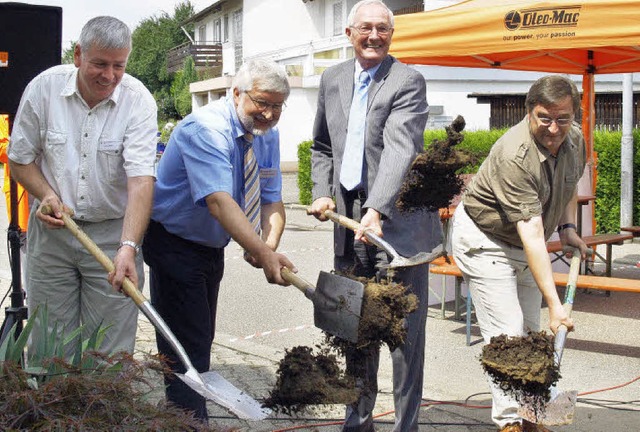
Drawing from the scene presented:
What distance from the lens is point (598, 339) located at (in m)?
7.37

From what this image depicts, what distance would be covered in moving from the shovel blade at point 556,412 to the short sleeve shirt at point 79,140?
2.03m

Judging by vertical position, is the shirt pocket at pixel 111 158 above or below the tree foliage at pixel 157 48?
below

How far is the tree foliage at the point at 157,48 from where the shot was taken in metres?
63.6

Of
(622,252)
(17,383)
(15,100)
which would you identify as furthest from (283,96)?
(622,252)

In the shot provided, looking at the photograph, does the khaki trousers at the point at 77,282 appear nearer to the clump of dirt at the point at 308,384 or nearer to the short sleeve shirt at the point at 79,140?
the short sleeve shirt at the point at 79,140

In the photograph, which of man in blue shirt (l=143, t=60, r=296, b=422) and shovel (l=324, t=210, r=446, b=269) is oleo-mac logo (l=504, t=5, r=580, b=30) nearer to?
shovel (l=324, t=210, r=446, b=269)

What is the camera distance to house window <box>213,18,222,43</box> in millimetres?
50250

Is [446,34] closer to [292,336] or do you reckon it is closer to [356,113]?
[292,336]

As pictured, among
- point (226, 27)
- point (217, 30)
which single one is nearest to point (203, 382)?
point (226, 27)

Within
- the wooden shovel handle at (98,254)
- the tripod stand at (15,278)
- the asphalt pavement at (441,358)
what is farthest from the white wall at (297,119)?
the wooden shovel handle at (98,254)

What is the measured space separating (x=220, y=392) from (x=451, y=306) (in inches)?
221

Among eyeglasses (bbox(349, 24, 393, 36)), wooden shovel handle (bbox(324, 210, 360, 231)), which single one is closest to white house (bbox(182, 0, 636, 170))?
eyeglasses (bbox(349, 24, 393, 36))

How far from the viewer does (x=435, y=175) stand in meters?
4.36

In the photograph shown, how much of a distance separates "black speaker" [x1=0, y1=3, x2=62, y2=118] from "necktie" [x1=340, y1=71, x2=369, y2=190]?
6.13 feet
